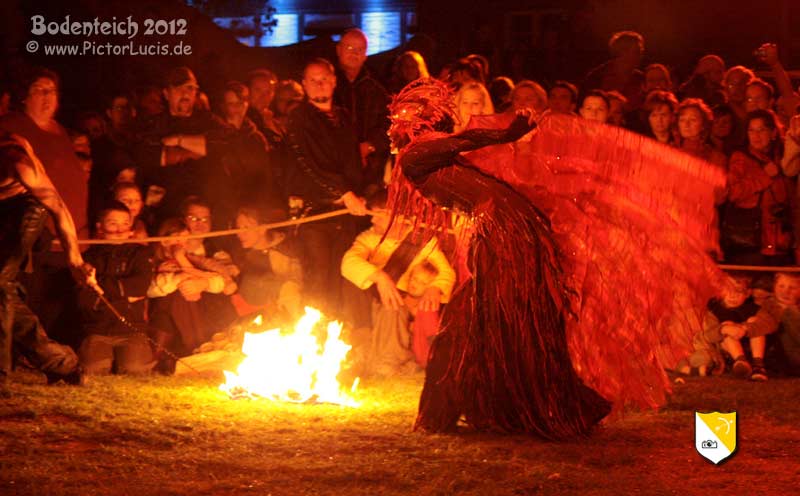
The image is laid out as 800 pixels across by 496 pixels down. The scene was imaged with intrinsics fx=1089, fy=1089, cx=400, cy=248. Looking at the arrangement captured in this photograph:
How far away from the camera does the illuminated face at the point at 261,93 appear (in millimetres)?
10188

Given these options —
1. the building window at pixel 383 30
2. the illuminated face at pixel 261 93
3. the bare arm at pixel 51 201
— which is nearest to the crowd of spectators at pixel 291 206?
the illuminated face at pixel 261 93

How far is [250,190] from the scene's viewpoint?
919 centimetres

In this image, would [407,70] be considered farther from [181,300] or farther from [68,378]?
[68,378]

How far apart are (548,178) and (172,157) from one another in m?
4.10

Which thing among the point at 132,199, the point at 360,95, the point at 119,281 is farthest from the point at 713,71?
the point at 119,281

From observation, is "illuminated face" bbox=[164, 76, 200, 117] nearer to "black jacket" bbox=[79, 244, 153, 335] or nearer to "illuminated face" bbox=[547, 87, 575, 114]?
"black jacket" bbox=[79, 244, 153, 335]

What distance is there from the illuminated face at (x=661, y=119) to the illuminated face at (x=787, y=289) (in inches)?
59.6

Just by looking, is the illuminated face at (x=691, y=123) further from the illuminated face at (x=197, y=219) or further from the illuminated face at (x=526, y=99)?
the illuminated face at (x=197, y=219)

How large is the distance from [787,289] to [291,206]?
4041 millimetres

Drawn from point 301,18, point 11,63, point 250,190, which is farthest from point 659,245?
point 301,18

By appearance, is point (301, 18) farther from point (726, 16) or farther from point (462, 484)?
point (462, 484)

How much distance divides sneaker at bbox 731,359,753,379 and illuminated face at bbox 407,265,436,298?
2.51 metres

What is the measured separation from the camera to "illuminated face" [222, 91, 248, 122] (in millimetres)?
9484

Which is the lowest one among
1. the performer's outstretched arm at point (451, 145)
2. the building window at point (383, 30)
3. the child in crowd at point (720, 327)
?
the child in crowd at point (720, 327)
